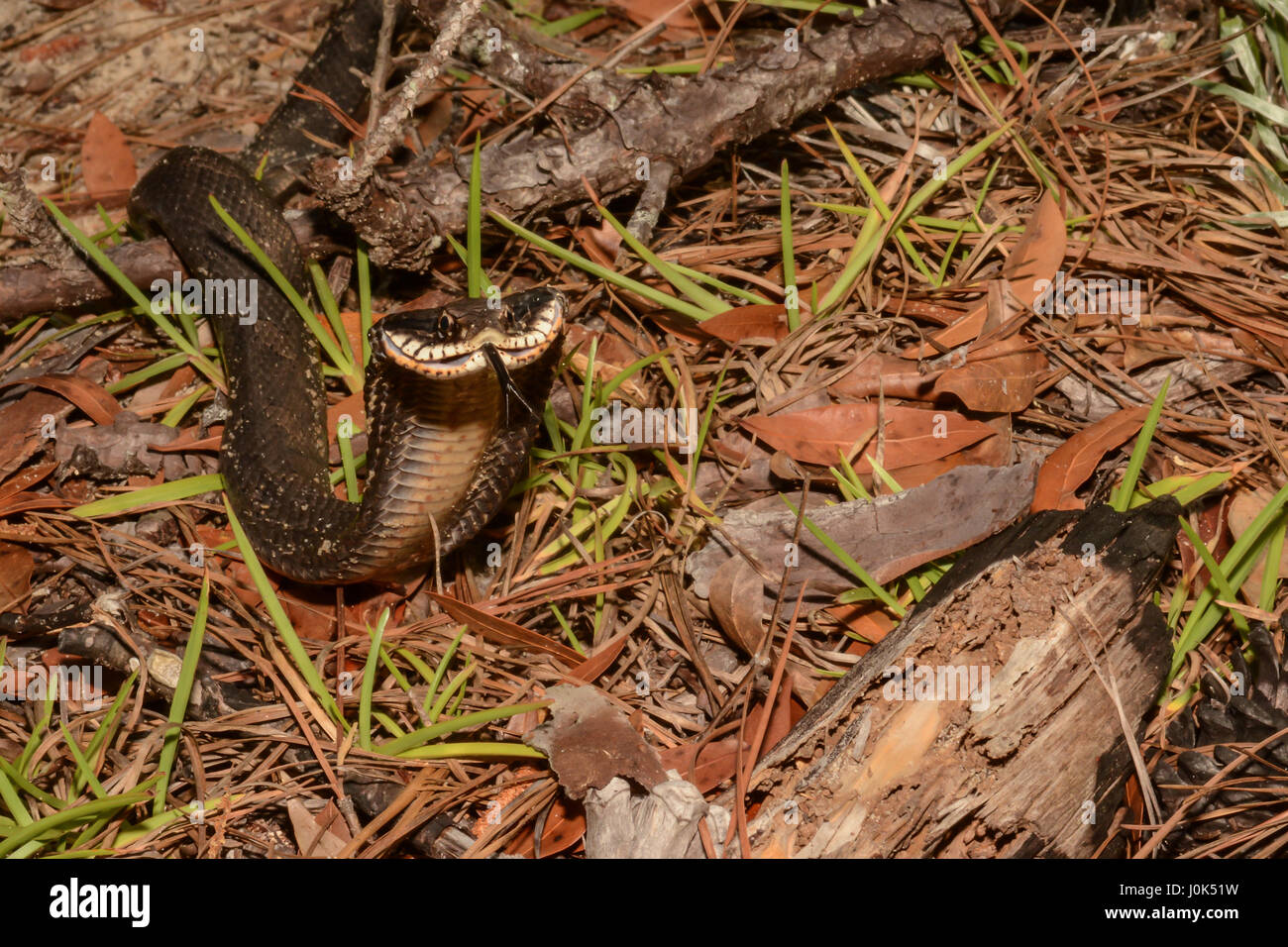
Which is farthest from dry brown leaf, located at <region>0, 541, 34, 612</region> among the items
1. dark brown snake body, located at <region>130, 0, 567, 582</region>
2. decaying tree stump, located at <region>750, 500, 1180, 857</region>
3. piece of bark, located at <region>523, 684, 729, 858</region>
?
decaying tree stump, located at <region>750, 500, 1180, 857</region>

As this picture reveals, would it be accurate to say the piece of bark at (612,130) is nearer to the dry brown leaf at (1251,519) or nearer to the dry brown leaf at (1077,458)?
the dry brown leaf at (1077,458)

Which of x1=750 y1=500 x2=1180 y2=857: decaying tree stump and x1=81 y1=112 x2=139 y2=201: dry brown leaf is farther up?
x1=81 y1=112 x2=139 y2=201: dry brown leaf

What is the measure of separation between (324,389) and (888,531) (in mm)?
2503

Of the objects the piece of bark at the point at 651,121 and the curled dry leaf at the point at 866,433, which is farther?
the piece of bark at the point at 651,121

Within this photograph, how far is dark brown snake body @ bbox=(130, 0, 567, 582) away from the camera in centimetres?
324

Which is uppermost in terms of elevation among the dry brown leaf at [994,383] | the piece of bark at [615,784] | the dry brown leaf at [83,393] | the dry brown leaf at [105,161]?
the dry brown leaf at [105,161]

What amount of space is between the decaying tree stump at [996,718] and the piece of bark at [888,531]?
0.32m

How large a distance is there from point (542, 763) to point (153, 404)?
94.9 inches

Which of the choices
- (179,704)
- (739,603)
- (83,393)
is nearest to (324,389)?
(83,393)

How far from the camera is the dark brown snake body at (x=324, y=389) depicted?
3238 millimetres

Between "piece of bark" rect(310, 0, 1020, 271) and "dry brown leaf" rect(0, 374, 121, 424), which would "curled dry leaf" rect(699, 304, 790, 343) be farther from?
"dry brown leaf" rect(0, 374, 121, 424)

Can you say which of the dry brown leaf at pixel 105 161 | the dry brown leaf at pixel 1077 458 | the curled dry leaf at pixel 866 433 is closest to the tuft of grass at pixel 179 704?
the curled dry leaf at pixel 866 433
